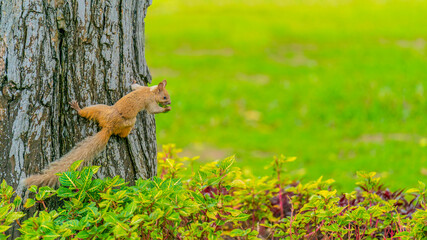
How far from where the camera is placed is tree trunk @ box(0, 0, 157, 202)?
270 cm

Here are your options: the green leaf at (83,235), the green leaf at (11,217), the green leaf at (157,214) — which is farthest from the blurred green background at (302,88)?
the green leaf at (11,217)

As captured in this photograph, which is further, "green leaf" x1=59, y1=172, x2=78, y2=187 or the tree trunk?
the tree trunk

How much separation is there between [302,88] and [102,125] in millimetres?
6312

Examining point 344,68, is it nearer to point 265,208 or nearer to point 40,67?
point 265,208

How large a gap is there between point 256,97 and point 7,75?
20.7 feet

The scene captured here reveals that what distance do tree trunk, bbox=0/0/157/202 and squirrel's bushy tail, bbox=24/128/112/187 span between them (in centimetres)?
5

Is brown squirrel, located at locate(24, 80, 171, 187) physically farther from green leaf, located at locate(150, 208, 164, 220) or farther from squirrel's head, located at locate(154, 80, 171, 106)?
green leaf, located at locate(150, 208, 164, 220)

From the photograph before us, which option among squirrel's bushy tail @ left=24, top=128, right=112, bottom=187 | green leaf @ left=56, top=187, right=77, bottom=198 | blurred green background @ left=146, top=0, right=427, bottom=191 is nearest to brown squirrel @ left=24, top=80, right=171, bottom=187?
squirrel's bushy tail @ left=24, top=128, right=112, bottom=187

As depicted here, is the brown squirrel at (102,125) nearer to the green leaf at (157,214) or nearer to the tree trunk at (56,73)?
the tree trunk at (56,73)

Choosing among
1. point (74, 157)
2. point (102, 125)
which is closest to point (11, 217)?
point (74, 157)

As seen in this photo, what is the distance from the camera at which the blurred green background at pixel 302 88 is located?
21.7ft

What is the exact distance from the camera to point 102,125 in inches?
114

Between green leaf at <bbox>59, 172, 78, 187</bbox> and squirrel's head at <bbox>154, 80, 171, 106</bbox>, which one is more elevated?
squirrel's head at <bbox>154, 80, 171, 106</bbox>

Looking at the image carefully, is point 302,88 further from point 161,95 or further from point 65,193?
point 65,193
